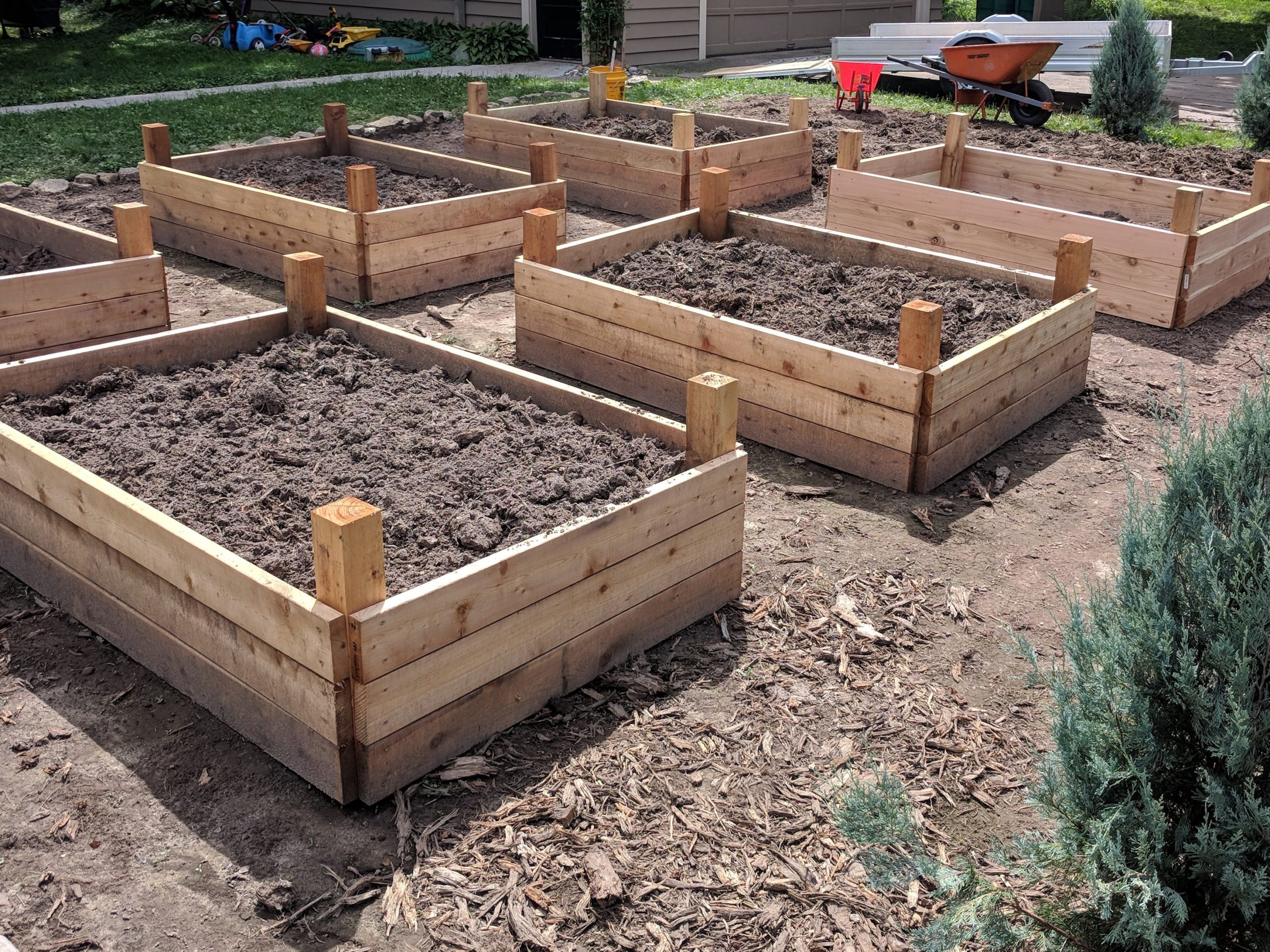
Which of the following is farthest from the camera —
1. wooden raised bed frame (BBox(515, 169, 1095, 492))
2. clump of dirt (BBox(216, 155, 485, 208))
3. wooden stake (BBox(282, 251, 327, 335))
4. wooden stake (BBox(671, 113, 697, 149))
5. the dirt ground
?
wooden stake (BBox(671, 113, 697, 149))

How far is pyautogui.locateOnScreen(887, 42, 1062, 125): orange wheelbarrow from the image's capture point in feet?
43.2

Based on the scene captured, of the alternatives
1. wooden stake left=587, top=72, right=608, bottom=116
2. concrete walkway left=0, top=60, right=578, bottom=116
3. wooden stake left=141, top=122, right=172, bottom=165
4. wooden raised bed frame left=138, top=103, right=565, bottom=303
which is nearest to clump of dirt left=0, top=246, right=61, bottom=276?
wooden raised bed frame left=138, top=103, right=565, bottom=303

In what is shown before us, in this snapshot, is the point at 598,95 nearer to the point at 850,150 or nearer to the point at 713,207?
the point at 850,150

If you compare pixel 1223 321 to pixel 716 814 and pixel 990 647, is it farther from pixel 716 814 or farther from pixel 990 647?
pixel 716 814

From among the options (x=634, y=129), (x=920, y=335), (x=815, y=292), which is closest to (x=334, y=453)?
(x=920, y=335)

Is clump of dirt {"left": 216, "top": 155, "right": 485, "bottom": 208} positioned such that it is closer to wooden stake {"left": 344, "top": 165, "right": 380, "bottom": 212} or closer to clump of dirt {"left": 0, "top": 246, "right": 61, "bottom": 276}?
wooden stake {"left": 344, "top": 165, "right": 380, "bottom": 212}

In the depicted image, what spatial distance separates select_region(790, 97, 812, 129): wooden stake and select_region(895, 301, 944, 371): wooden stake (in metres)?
5.70

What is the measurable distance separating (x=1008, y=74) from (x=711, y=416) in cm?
1097

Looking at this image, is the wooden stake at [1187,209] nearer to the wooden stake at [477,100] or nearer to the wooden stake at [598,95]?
the wooden stake at [477,100]

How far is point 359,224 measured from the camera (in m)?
7.73

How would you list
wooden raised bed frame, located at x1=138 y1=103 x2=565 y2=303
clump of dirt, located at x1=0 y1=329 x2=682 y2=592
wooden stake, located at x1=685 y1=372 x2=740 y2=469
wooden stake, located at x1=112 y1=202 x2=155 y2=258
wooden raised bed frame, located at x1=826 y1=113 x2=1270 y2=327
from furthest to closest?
wooden raised bed frame, located at x1=138 y1=103 x2=565 y2=303
wooden raised bed frame, located at x1=826 y1=113 x2=1270 y2=327
wooden stake, located at x1=112 y1=202 x2=155 y2=258
wooden stake, located at x1=685 y1=372 x2=740 y2=469
clump of dirt, located at x1=0 y1=329 x2=682 y2=592

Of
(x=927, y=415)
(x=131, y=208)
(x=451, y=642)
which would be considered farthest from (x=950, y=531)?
(x=131, y=208)

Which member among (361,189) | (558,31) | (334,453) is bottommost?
(334,453)

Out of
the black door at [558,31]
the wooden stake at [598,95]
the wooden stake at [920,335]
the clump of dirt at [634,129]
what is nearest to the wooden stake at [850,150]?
the clump of dirt at [634,129]
